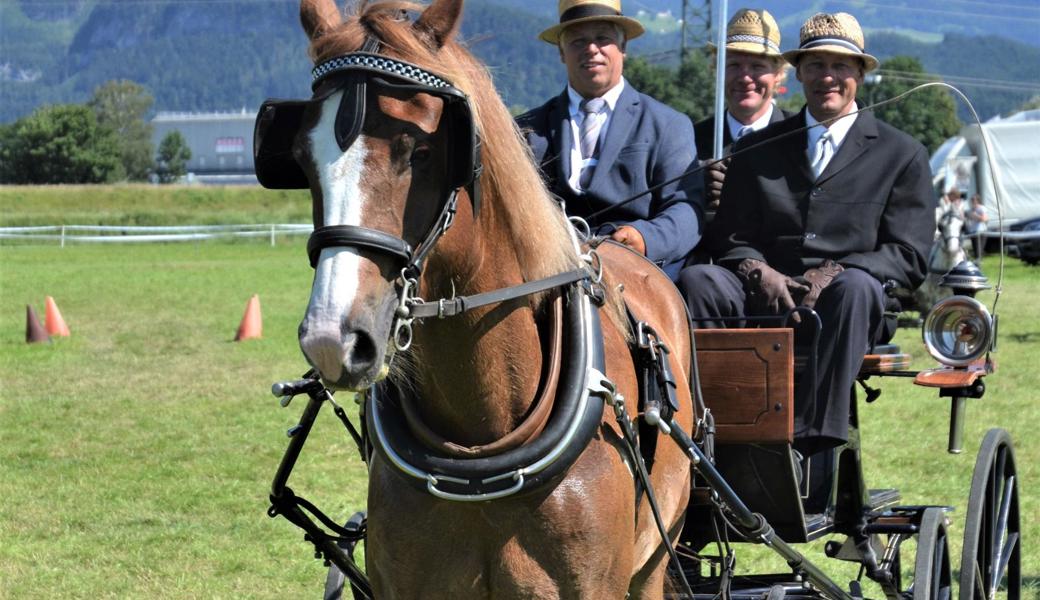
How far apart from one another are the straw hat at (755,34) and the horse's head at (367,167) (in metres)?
3.44

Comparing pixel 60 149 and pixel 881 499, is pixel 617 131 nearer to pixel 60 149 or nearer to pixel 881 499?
pixel 881 499

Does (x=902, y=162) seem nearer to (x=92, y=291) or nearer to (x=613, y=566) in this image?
(x=613, y=566)

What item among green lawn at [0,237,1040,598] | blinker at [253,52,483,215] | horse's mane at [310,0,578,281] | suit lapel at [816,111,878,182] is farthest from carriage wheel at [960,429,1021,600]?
blinker at [253,52,483,215]

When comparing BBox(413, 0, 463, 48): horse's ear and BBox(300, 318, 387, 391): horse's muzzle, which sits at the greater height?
BBox(413, 0, 463, 48): horse's ear

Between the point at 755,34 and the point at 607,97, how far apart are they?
1634 millimetres

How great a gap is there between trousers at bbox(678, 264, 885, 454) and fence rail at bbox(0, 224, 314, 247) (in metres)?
33.1

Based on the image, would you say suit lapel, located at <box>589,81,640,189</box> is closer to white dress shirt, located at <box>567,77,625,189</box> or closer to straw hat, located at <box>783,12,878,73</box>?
white dress shirt, located at <box>567,77,625,189</box>

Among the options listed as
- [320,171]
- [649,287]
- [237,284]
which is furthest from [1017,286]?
[320,171]

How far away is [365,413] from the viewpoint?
3443mm

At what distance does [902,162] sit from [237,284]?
20980mm

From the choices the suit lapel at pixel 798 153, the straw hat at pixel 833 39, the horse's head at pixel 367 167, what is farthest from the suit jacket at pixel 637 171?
the horse's head at pixel 367 167

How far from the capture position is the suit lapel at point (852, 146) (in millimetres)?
5086

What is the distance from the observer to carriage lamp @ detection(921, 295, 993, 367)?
499 cm

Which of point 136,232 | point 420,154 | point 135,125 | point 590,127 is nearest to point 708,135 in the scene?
point 590,127
